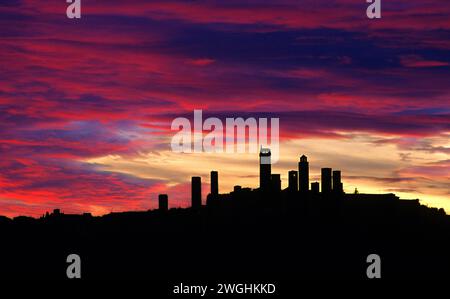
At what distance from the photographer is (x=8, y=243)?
571 ft

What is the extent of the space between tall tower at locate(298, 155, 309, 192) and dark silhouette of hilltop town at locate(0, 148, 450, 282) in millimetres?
158

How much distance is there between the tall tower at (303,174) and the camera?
547 ft

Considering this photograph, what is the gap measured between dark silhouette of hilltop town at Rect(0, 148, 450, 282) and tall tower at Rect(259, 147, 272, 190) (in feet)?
0.65

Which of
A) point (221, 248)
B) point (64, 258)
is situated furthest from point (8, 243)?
point (221, 248)

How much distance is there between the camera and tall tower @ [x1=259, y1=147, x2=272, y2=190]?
165 metres

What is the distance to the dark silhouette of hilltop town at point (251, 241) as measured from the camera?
154250mm

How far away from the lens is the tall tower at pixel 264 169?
16500 cm

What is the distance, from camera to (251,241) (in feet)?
525

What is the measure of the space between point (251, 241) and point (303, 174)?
14887mm

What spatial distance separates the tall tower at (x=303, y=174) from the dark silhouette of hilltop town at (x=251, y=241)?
16cm

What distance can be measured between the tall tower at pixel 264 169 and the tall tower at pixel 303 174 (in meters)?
5.07

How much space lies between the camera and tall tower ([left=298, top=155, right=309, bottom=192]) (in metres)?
167

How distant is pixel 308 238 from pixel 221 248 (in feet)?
43.4

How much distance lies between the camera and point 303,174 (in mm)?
167125
